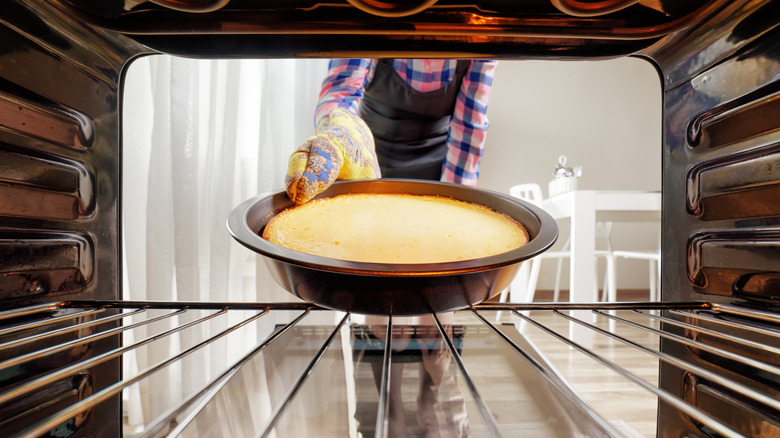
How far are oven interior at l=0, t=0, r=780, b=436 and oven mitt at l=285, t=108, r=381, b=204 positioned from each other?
0.12m

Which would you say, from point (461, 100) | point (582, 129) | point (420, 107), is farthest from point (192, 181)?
point (582, 129)

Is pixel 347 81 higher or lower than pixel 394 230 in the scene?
higher

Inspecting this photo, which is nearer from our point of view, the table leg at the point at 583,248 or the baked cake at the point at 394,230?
the baked cake at the point at 394,230

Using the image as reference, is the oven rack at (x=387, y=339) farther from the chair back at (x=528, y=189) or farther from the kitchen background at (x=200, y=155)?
the chair back at (x=528, y=189)

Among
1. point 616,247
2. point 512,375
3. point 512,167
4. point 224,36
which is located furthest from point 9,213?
point 616,247

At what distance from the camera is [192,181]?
3.61 feet

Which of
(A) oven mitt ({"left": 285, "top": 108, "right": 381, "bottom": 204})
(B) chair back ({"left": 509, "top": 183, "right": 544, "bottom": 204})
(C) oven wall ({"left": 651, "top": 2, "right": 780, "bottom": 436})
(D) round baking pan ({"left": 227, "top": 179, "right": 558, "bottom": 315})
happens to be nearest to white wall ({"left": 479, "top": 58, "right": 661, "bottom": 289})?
(B) chair back ({"left": 509, "top": 183, "right": 544, "bottom": 204})

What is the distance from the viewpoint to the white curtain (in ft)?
3.37

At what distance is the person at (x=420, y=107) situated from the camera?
915 mm

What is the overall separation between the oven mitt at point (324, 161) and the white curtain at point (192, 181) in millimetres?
670

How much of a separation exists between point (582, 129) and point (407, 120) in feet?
7.84

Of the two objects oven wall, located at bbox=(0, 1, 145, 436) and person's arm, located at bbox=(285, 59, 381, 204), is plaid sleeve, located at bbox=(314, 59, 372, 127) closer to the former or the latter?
person's arm, located at bbox=(285, 59, 381, 204)

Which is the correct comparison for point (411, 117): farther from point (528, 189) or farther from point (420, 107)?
point (528, 189)

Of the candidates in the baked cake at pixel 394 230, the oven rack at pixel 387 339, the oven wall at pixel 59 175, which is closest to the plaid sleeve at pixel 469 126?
the baked cake at pixel 394 230
